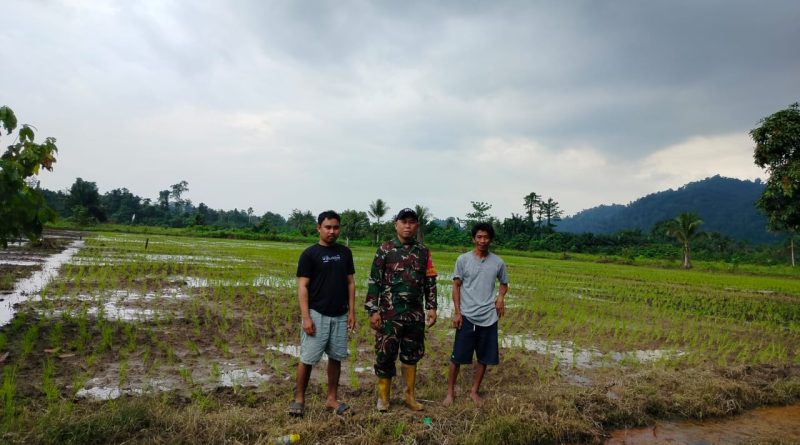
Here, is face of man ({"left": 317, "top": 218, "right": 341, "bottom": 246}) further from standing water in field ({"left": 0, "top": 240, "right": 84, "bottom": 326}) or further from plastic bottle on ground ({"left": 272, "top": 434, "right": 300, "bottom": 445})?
standing water in field ({"left": 0, "top": 240, "right": 84, "bottom": 326})

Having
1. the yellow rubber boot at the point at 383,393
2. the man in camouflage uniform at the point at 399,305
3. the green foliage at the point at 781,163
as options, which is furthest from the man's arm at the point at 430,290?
the green foliage at the point at 781,163

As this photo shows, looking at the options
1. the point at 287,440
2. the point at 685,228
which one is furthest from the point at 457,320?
the point at 685,228

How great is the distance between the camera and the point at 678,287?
52.7ft

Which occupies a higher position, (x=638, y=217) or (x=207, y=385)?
(x=638, y=217)

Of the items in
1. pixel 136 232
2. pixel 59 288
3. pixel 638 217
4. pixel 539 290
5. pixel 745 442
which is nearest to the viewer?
pixel 745 442

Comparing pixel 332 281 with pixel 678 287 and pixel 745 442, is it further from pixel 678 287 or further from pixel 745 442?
pixel 678 287

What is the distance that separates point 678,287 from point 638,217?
14069 centimetres

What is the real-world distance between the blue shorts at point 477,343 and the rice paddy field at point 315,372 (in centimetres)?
36

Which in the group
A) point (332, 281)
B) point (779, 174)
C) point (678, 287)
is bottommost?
point (678, 287)

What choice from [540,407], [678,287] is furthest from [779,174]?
[540,407]

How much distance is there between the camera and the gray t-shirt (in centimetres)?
379

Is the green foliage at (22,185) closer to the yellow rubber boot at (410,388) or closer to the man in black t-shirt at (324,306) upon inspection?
the man in black t-shirt at (324,306)

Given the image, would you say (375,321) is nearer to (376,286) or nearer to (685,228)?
(376,286)

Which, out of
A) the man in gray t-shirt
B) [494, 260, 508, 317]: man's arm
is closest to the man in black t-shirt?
the man in gray t-shirt
